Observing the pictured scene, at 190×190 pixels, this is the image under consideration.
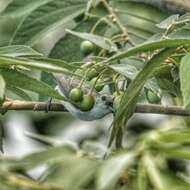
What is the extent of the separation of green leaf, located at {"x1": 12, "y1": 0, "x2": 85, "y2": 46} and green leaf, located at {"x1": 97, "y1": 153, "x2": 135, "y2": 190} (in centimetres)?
103

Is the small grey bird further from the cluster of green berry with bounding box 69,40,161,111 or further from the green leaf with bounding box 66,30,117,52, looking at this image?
the green leaf with bounding box 66,30,117,52

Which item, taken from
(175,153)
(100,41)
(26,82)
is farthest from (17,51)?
(175,153)

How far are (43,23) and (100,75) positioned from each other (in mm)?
621

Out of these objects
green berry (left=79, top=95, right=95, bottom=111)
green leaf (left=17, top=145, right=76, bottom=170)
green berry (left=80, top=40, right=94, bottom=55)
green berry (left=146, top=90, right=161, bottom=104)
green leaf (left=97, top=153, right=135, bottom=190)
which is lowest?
green berry (left=80, top=40, right=94, bottom=55)

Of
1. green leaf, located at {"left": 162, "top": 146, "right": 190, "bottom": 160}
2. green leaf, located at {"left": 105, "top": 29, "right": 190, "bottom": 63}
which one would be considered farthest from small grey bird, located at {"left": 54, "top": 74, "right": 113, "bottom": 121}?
green leaf, located at {"left": 162, "top": 146, "right": 190, "bottom": 160}

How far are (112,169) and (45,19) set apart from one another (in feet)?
3.71

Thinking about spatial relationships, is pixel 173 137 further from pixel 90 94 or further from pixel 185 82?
pixel 90 94

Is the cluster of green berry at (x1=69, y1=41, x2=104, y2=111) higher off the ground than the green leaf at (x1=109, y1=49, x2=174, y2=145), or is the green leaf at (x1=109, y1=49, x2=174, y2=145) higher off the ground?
the green leaf at (x1=109, y1=49, x2=174, y2=145)

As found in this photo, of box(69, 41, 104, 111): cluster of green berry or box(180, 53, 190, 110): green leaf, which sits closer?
box(180, 53, 190, 110): green leaf

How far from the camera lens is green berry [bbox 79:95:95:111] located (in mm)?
1320

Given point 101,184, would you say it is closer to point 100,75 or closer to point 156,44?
point 156,44

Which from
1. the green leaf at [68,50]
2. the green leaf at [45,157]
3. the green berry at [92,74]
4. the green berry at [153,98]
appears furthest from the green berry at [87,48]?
the green leaf at [45,157]

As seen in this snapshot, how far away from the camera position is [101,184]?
2.49ft

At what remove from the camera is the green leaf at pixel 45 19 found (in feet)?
5.94
